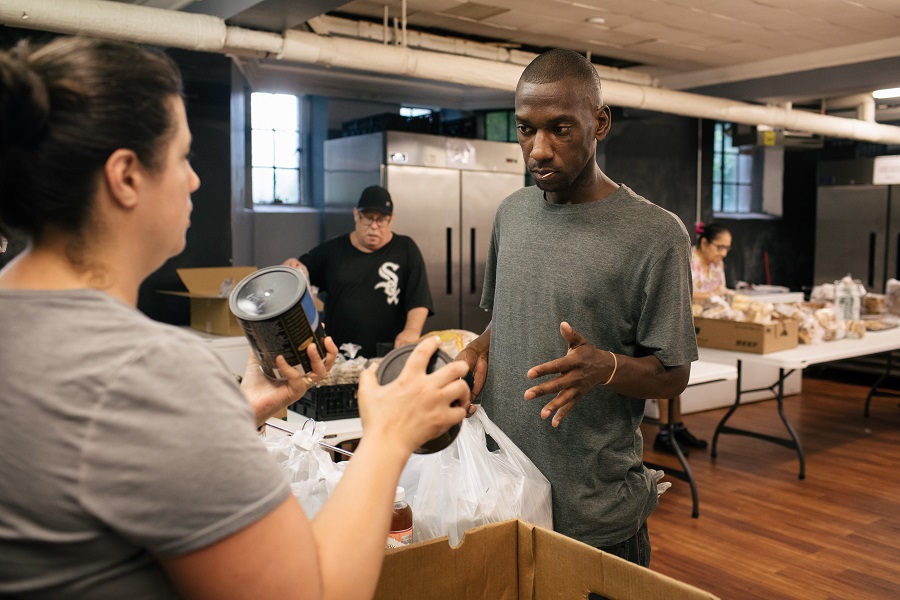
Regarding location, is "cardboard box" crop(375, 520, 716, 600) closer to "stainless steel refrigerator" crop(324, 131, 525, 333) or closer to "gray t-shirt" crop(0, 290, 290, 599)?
"gray t-shirt" crop(0, 290, 290, 599)

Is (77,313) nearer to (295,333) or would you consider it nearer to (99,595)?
(99,595)

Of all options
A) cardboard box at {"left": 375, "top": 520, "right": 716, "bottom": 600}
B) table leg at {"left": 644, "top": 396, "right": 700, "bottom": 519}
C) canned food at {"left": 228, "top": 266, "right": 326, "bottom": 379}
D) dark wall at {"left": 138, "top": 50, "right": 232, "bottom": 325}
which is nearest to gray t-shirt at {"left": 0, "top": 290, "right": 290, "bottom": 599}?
canned food at {"left": 228, "top": 266, "right": 326, "bottom": 379}

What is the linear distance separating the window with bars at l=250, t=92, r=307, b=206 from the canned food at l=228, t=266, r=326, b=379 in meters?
5.90

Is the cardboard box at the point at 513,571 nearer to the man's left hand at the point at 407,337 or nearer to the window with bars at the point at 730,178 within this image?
the man's left hand at the point at 407,337

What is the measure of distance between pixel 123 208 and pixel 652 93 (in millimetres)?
5948

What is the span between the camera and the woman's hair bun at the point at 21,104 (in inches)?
27.6

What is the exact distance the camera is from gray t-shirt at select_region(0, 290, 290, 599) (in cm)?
71

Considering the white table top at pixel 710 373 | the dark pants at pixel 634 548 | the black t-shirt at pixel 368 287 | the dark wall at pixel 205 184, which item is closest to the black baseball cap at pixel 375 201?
the black t-shirt at pixel 368 287

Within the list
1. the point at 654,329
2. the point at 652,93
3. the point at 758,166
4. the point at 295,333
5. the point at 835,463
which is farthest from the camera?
the point at 758,166

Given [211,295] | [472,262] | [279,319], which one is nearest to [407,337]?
[211,295]

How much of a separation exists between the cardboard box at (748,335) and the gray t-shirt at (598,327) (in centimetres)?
306

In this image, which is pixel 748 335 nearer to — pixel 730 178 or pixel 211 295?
pixel 211 295

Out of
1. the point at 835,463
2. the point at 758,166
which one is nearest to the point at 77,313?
the point at 835,463

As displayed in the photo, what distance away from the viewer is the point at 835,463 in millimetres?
5098
